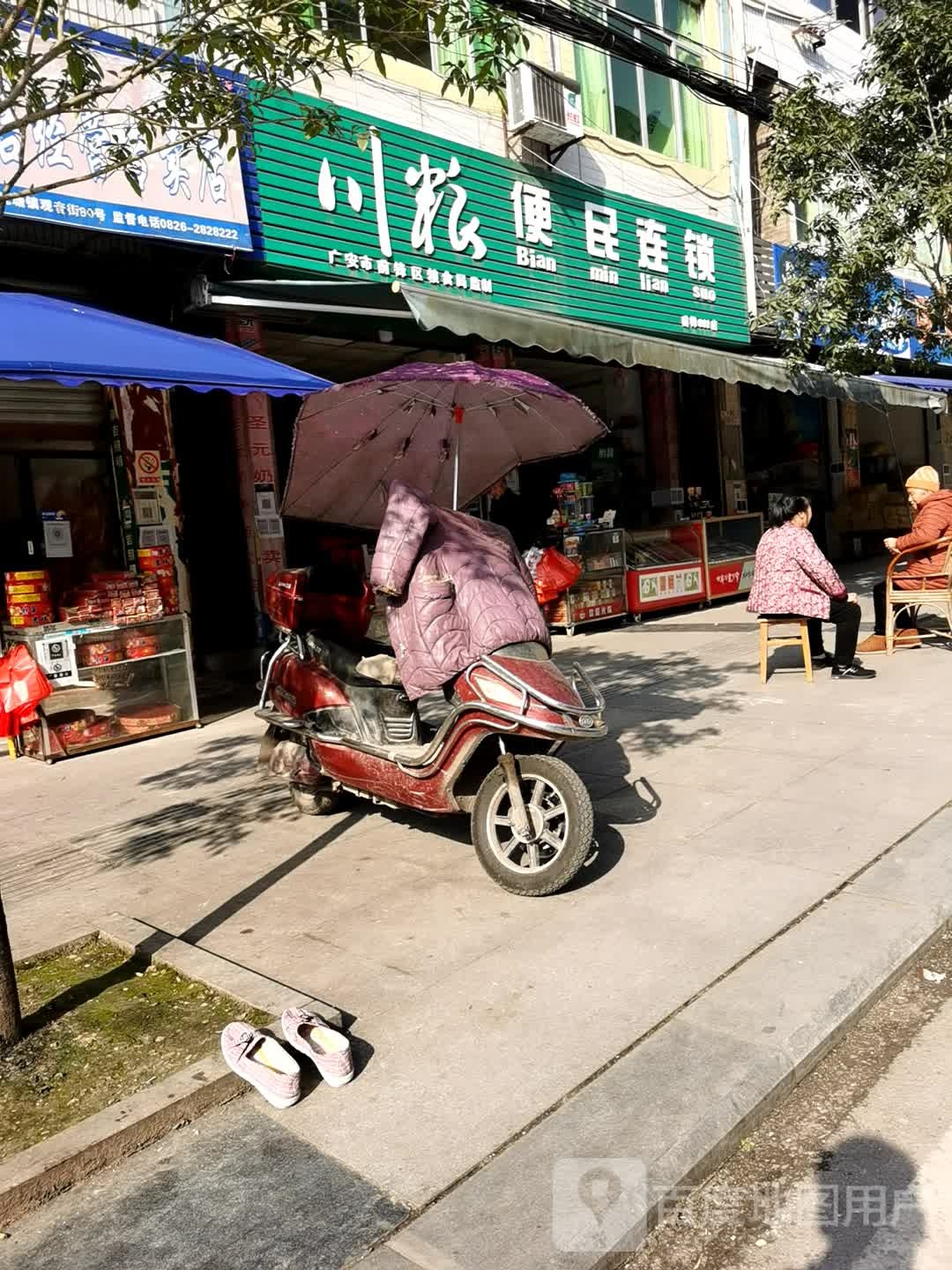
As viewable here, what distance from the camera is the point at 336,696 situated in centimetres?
504

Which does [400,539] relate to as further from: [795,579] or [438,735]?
[795,579]

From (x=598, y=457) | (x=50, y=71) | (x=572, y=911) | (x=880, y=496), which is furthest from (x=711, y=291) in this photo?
(x=572, y=911)

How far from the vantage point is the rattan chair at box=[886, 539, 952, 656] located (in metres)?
8.18

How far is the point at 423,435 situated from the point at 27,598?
3.63 metres

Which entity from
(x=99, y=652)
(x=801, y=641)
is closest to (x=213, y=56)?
(x=99, y=652)

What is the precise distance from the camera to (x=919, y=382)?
52.7 ft

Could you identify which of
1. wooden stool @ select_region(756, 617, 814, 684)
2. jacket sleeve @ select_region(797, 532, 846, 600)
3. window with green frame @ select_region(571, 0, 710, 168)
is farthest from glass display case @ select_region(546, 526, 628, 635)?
window with green frame @ select_region(571, 0, 710, 168)

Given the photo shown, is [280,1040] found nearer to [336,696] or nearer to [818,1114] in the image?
[818,1114]

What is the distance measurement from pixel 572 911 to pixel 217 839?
6.96 ft

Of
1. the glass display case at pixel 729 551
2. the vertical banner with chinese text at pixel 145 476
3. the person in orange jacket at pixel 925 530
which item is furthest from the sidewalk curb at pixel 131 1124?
the glass display case at pixel 729 551

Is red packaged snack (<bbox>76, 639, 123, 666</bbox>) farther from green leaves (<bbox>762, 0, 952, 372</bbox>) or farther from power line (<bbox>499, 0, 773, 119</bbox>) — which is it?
green leaves (<bbox>762, 0, 952, 372</bbox>)

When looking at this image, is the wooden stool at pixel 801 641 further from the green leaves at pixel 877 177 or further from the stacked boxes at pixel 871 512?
the stacked boxes at pixel 871 512

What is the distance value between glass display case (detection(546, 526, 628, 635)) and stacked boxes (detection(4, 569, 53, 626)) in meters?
5.56

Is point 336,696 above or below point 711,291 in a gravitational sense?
below
